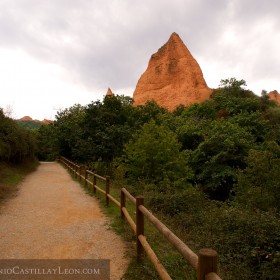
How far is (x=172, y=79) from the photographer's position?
227 ft

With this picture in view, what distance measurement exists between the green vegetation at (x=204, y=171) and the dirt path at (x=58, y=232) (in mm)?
967

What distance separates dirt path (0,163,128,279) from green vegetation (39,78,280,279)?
967mm

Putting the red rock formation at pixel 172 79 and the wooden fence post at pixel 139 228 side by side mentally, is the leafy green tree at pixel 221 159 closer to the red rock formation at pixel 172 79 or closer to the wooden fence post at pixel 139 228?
the wooden fence post at pixel 139 228

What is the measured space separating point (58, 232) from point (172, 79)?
6495cm

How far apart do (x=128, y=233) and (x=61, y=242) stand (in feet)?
4.77

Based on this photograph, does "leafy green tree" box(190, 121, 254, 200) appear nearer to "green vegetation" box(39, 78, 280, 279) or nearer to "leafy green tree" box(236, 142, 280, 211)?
"green vegetation" box(39, 78, 280, 279)

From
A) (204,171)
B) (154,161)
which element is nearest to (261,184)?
(154,161)

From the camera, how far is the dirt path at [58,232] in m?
5.54

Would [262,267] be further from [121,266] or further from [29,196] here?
[29,196]

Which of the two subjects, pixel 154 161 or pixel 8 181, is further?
pixel 154 161

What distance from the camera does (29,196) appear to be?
1248cm

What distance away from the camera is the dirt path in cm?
554

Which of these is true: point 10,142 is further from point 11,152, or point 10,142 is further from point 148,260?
point 148,260

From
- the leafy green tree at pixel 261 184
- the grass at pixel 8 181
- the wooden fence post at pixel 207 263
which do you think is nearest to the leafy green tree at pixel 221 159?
the leafy green tree at pixel 261 184
